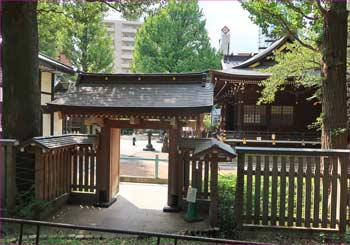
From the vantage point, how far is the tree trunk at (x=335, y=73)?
6.01 meters

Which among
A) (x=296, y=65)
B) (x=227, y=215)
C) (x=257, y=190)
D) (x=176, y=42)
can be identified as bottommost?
(x=227, y=215)

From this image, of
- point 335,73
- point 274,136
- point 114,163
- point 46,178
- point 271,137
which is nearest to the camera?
point 335,73

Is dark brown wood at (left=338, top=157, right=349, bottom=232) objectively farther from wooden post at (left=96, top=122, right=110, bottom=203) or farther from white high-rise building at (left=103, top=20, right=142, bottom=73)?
white high-rise building at (left=103, top=20, right=142, bottom=73)

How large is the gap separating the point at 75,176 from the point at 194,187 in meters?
2.97

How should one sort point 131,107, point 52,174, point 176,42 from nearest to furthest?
1. point 52,174
2. point 131,107
3. point 176,42

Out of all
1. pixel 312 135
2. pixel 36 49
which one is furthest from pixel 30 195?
pixel 312 135

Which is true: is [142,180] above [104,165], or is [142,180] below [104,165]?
below

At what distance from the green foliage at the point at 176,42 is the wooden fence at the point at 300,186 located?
2236 centimetres

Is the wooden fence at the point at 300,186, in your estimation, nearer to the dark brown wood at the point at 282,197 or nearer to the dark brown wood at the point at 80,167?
the dark brown wood at the point at 282,197

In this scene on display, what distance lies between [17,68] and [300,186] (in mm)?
6046

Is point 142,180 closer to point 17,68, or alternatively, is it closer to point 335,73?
point 17,68

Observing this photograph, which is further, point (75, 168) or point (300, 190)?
point (75, 168)

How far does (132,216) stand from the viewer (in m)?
6.83

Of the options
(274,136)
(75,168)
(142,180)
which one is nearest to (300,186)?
(75,168)
